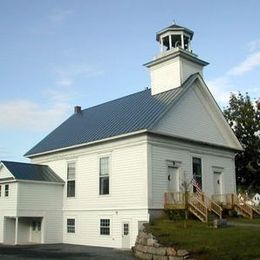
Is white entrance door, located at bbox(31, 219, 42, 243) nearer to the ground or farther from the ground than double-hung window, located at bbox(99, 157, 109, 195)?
nearer to the ground

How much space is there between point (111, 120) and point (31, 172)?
24.6ft

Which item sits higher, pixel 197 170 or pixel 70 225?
pixel 197 170

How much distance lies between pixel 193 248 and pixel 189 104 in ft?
52.8

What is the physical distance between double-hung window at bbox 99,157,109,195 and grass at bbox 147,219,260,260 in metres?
7.82

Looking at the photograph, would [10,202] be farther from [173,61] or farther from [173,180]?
[173,61]

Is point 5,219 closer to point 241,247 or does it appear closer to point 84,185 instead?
point 84,185

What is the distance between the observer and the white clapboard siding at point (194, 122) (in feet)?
104

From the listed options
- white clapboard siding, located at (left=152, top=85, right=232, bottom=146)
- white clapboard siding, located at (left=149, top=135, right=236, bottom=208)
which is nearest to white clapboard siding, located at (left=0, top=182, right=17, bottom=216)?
white clapboard siding, located at (left=149, top=135, right=236, bottom=208)

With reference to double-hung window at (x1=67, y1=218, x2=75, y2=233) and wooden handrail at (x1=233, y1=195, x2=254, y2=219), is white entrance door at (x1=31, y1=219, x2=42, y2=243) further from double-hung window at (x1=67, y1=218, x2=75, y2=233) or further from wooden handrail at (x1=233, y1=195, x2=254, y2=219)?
wooden handrail at (x1=233, y1=195, x2=254, y2=219)

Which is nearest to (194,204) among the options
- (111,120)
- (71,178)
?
(111,120)

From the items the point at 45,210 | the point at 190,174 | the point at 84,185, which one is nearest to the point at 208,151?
the point at 190,174

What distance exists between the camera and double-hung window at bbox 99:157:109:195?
32.5m

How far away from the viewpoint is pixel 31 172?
36031 mm

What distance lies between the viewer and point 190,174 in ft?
108
